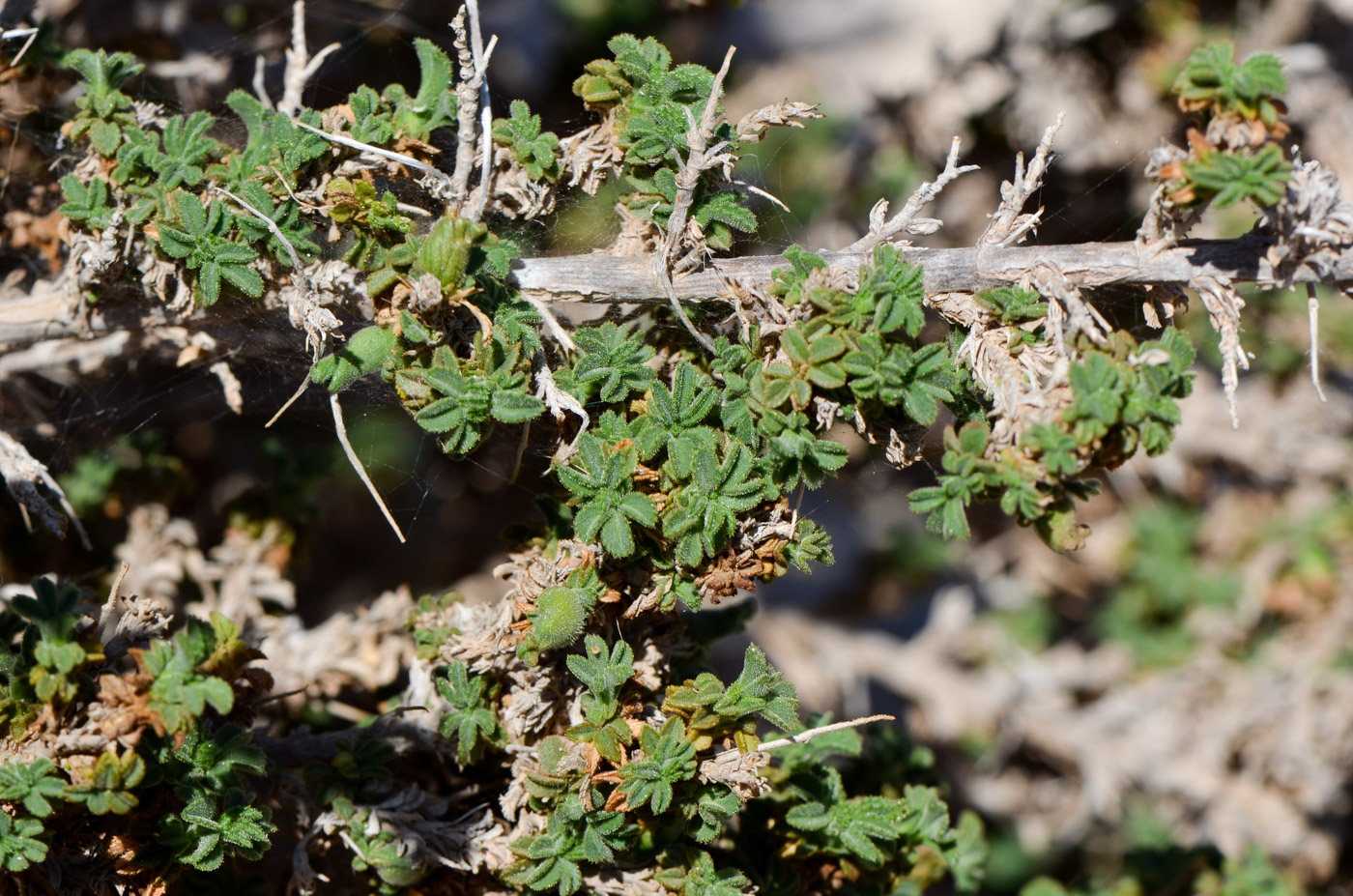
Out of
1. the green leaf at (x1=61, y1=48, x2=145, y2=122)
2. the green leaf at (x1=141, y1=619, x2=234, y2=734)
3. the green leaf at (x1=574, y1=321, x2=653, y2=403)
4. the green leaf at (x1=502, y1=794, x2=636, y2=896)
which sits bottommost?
the green leaf at (x1=502, y1=794, x2=636, y2=896)

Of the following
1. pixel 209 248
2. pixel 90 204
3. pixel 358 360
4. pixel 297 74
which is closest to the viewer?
pixel 358 360

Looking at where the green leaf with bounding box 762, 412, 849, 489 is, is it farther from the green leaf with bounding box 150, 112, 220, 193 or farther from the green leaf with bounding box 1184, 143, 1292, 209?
the green leaf with bounding box 150, 112, 220, 193

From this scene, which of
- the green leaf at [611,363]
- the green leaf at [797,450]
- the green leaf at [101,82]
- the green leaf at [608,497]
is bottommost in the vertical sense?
the green leaf at [608,497]

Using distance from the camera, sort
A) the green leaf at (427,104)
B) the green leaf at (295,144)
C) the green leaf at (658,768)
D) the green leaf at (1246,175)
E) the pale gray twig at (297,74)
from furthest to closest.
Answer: the pale gray twig at (297,74)
the green leaf at (427,104)
the green leaf at (295,144)
the green leaf at (658,768)
the green leaf at (1246,175)

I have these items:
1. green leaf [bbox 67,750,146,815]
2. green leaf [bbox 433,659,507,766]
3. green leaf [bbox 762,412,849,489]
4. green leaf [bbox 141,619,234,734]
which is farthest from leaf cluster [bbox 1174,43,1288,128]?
green leaf [bbox 67,750,146,815]

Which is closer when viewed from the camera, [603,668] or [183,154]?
[603,668]

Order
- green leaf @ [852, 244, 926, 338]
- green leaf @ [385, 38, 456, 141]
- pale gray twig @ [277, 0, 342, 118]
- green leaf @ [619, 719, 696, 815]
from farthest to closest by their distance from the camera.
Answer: pale gray twig @ [277, 0, 342, 118], green leaf @ [385, 38, 456, 141], green leaf @ [619, 719, 696, 815], green leaf @ [852, 244, 926, 338]

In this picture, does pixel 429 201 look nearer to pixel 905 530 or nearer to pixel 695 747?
pixel 695 747

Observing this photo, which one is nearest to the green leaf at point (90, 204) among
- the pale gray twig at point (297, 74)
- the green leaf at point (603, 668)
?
the pale gray twig at point (297, 74)

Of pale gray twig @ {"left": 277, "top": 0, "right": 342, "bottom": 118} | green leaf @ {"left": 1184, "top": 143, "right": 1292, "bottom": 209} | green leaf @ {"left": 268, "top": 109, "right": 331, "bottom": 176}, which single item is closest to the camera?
green leaf @ {"left": 1184, "top": 143, "right": 1292, "bottom": 209}

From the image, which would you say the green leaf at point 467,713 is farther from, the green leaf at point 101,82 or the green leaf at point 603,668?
the green leaf at point 101,82

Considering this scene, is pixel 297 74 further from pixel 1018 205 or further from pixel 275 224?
pixel 1018 205

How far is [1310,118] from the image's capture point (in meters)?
4.80

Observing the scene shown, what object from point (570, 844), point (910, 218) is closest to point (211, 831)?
point (570, 844)
